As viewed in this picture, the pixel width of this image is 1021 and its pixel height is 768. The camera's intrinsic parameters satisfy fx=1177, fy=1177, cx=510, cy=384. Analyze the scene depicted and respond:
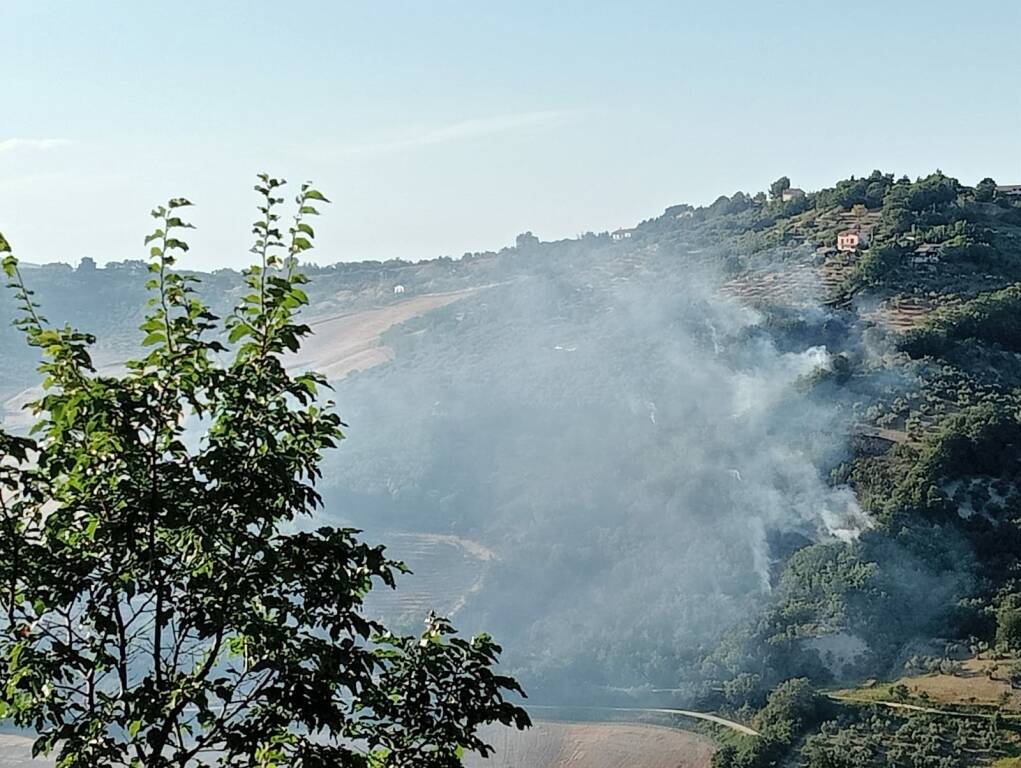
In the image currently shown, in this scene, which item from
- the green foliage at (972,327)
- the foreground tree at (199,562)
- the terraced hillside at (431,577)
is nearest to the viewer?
the foreground tree at (199,562)

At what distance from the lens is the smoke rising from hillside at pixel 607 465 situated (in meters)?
31.1

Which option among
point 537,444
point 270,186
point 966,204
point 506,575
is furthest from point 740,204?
point 270,186

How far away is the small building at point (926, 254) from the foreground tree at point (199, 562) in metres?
47.9

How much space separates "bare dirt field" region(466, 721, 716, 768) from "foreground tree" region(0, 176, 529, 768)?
1874 cm

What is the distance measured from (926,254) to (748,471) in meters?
18.1

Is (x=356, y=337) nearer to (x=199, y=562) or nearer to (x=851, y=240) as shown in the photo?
(x=851, y=240)

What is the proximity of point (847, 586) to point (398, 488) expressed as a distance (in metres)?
16.9

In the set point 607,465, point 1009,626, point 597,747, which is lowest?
point 597,747

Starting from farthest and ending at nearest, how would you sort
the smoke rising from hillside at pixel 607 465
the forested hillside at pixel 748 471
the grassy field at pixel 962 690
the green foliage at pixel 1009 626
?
the smoke rising from hillside at pixel 607 465
the forested hillside at pixel 748 471
the green foliage at pixel 1009 626
the grassy field at pixel 962 690

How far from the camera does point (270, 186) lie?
441 cm

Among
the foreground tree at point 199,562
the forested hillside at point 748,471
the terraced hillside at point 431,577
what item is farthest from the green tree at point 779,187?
the foreground tree at point 199,562

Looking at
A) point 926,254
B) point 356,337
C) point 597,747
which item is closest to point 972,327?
point 926,254

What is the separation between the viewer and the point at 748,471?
1438 inches

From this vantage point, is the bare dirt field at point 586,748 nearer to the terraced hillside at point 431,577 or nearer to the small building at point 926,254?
the terraced hillside at point 431,577
